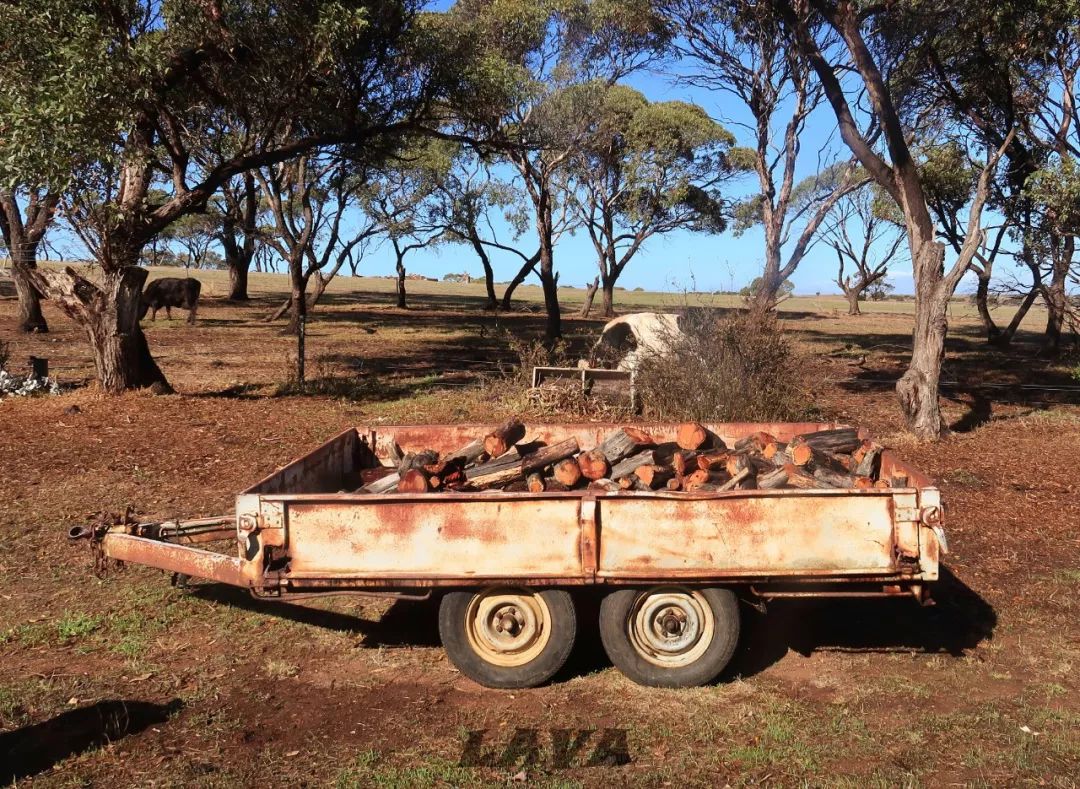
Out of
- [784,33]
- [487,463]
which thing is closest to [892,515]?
[487,463]

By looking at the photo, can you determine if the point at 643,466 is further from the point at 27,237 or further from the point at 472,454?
the point at 27,237

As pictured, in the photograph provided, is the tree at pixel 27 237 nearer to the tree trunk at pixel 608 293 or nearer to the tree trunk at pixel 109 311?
the tree trunk at pixel 109 311

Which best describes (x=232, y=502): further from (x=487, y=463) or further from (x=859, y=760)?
(x=859, y=760)

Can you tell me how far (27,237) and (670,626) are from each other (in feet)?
56.0

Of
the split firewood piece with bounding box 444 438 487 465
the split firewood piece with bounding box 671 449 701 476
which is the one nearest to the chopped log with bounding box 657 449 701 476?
the split firewood piece with bounding box 671 449 701 476

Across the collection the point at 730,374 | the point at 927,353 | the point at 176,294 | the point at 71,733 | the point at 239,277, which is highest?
the point at 239,277

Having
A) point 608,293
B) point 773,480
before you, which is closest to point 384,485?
point 773,480

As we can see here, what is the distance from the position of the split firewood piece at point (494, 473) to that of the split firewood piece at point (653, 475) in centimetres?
73

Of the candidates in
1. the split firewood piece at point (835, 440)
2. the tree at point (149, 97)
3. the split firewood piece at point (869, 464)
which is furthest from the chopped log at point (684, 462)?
the tree at point (149, 97)

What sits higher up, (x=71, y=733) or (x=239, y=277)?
(x=239, y=277)

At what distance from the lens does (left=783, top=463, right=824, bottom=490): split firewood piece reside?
5352 mm

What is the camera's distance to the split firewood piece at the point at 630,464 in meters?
5.71

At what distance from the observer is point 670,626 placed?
478 cm

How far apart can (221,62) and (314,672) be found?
10485mm
